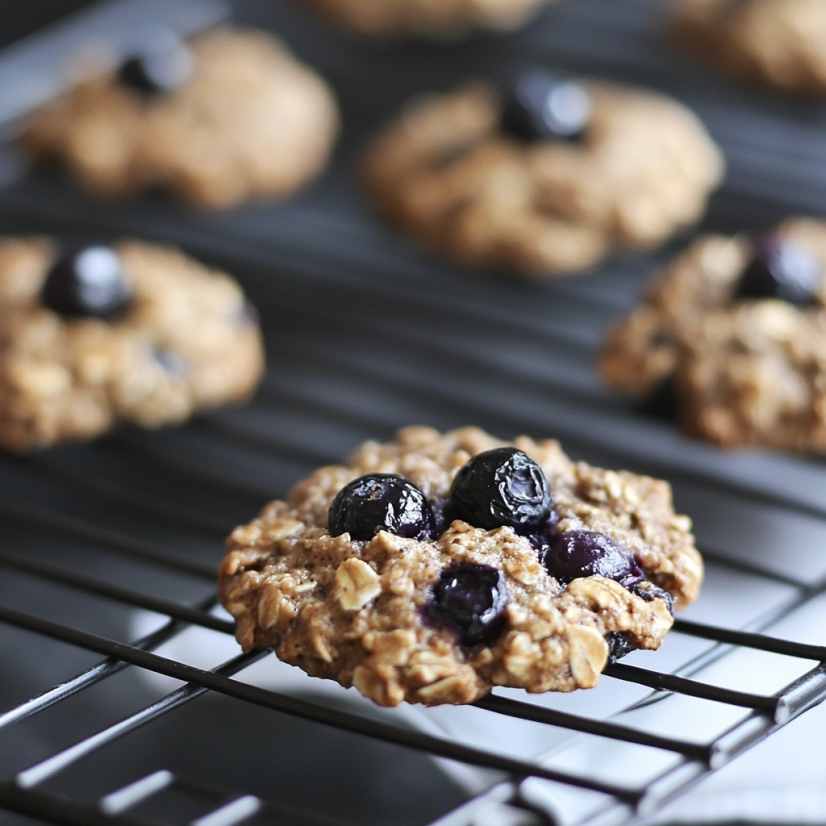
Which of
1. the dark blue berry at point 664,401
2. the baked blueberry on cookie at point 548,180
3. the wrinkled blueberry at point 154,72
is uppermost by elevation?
the wrinkled blueberry at point 154,72

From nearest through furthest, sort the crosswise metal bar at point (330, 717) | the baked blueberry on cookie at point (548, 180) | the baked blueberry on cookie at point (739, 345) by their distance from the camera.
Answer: the crosswise metal bar at point (330, 717) < the baked blueberry on cookie at point (739, 345) < the baked blueberry on cookie at point (548, 180)

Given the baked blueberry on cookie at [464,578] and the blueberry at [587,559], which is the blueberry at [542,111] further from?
the blueberry at [587,559]

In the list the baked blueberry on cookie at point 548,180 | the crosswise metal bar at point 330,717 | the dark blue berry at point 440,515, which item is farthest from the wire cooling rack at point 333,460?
the dark blue berry at point 440,515

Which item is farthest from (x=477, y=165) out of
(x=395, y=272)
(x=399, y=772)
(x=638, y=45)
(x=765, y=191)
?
(x=399, y=772)

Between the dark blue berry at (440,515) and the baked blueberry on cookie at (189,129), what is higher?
the baked blueberry on cookie at (189,129)

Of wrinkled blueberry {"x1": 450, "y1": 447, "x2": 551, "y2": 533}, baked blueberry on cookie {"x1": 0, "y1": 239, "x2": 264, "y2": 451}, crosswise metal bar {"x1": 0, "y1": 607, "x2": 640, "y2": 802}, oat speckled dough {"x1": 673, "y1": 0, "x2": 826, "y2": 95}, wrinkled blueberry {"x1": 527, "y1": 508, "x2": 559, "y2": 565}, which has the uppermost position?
oat speckled dough {"x1": 673, "y1": 0, "x2": 826, "y2": 95}

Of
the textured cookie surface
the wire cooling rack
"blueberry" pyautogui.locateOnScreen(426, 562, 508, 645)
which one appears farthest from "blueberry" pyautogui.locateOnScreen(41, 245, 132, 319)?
the textured cookie surface

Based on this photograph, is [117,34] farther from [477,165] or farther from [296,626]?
[296,626]

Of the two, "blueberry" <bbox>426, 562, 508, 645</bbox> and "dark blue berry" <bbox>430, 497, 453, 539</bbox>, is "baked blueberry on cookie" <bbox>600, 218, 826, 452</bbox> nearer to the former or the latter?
"dark blue berry" <bbox>430, 497, 453, 539</bbox>
